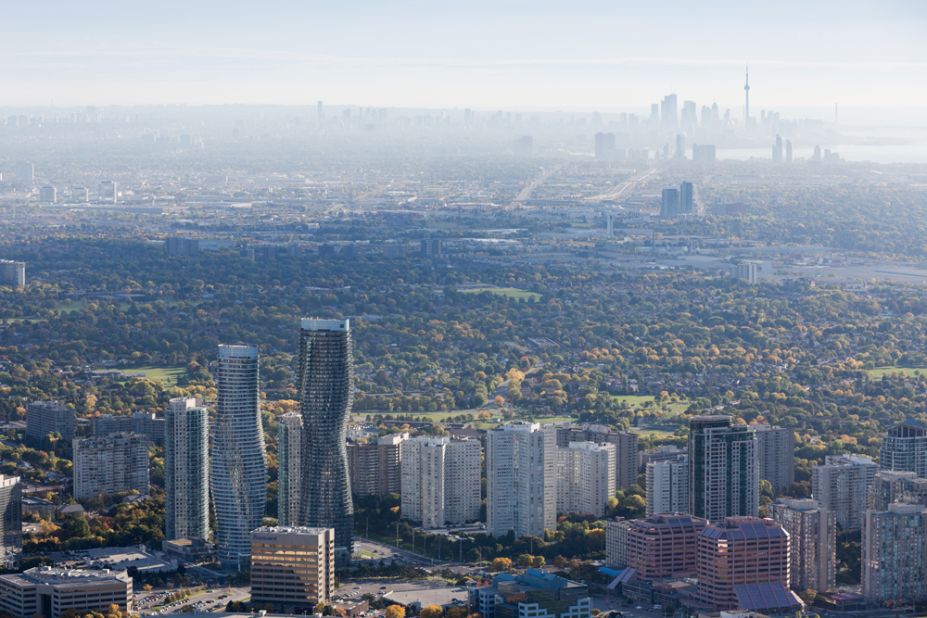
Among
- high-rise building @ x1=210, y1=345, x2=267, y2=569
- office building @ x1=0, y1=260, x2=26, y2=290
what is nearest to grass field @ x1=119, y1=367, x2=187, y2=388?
high-rise building @ x1=210, y1=345, x2=267, y2=569

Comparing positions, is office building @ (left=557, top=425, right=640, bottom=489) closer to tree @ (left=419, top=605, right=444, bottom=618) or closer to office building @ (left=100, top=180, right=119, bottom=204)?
tree @ (left=419, top=605, right=444, bottom=618)

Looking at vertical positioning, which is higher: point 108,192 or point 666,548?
point 108,192

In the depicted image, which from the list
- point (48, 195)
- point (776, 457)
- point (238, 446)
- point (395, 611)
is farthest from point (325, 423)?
point (48, 195)

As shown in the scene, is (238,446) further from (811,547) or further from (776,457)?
(776,457)

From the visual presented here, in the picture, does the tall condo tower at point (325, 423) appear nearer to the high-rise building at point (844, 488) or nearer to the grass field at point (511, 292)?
the high-rise building at point (844, 488)

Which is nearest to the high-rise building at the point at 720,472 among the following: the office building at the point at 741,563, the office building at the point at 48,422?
the office building at the point at 741,563

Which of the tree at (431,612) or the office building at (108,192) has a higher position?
the office building at (108,192)

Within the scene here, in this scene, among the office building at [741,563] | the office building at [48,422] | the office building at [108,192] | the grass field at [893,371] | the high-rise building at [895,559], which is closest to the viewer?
the office building at [741,563]
